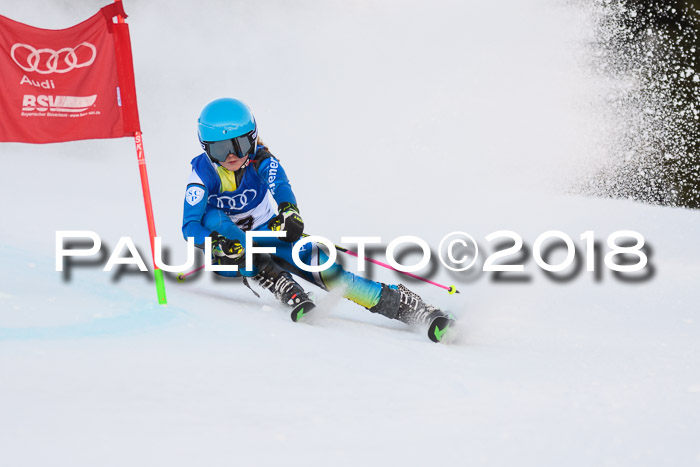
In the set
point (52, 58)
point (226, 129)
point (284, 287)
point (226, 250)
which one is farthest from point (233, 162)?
point (52, 58)

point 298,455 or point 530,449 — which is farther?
point 530,449

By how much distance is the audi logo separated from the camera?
11.3 ft

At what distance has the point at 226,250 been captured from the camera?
359cm

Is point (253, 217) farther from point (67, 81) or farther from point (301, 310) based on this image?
point (67, 81)

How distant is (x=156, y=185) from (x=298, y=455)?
8.36 metres

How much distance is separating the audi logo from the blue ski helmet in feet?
2.19

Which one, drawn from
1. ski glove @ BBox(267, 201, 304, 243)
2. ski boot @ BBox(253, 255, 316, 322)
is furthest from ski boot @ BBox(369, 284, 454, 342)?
ski glove @ BBox(267, 201, 304, 243)

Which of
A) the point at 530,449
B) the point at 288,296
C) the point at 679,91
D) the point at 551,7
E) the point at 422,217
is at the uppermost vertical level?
the point at 551,7

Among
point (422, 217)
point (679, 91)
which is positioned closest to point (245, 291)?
point (422, 217)

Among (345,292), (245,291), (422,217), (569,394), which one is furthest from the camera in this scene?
(422,217)

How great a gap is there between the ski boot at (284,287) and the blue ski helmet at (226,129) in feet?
2.08

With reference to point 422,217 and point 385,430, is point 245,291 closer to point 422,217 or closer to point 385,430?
point 385,430

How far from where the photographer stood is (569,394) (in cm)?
239

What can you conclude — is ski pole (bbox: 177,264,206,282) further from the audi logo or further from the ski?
the audi logo
